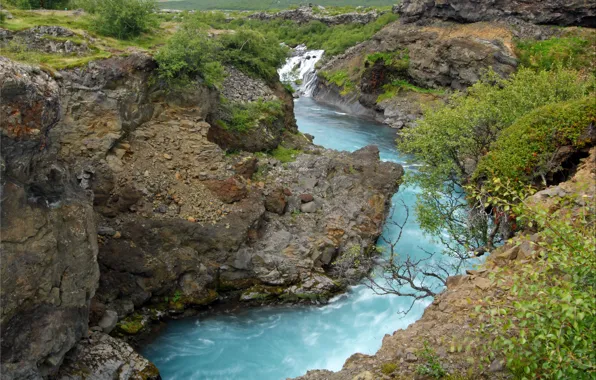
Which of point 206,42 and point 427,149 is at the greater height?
point 206,42

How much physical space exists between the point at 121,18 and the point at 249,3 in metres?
98.4

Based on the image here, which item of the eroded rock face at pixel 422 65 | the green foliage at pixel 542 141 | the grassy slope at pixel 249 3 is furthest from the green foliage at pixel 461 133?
the grassy slope at pixel 249 3

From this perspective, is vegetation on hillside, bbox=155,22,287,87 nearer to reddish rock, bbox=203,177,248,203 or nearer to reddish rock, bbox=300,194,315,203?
A: reddish rock, bbox=203,177,248,203

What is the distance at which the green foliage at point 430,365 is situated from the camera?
8.24 meters

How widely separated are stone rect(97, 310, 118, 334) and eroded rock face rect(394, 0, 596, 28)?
39862 millimetres

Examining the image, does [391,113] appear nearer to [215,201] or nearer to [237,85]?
[237,85]

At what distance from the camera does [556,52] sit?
124 feet

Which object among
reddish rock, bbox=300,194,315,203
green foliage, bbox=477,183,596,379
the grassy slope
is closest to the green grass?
reddish rock, bbox=300,194,315,203

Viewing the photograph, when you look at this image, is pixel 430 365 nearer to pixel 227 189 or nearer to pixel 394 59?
pixel 227 189

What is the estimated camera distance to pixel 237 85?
22547 millimetres

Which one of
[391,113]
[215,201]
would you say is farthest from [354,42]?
[215,201]

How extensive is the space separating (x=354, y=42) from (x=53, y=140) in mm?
48351

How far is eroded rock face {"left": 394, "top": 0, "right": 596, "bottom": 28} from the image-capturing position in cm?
3925

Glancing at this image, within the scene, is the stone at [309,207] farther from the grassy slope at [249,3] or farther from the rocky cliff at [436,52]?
the grassy slope at [249,3]
